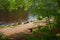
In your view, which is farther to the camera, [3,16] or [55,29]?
[3,16]

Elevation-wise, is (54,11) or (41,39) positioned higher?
(54,11)

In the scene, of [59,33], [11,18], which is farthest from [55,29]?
[11,18]

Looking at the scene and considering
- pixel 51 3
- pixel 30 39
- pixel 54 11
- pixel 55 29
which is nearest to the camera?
pixel 54 11

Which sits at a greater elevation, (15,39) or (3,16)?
(3,16)

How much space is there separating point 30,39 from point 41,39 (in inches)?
22.1

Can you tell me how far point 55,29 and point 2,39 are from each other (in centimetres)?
274

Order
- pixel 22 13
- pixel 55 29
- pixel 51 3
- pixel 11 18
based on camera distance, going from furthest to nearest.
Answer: pixel 22 13
pixel 11 18
pixel 55 29
pixel 51 3

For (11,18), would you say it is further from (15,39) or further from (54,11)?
(54,11)

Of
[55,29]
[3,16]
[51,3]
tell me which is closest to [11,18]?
[3,16]

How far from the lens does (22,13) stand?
2598cm

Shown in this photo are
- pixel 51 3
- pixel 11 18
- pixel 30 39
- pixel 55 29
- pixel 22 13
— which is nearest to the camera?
pixel 51 3

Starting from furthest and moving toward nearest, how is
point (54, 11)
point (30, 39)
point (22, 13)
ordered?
point (22, 13) < point (30, 39) < point (54, 11)

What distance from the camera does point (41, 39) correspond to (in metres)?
8.99

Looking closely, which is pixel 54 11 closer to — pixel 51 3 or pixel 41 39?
pixel 51 3
